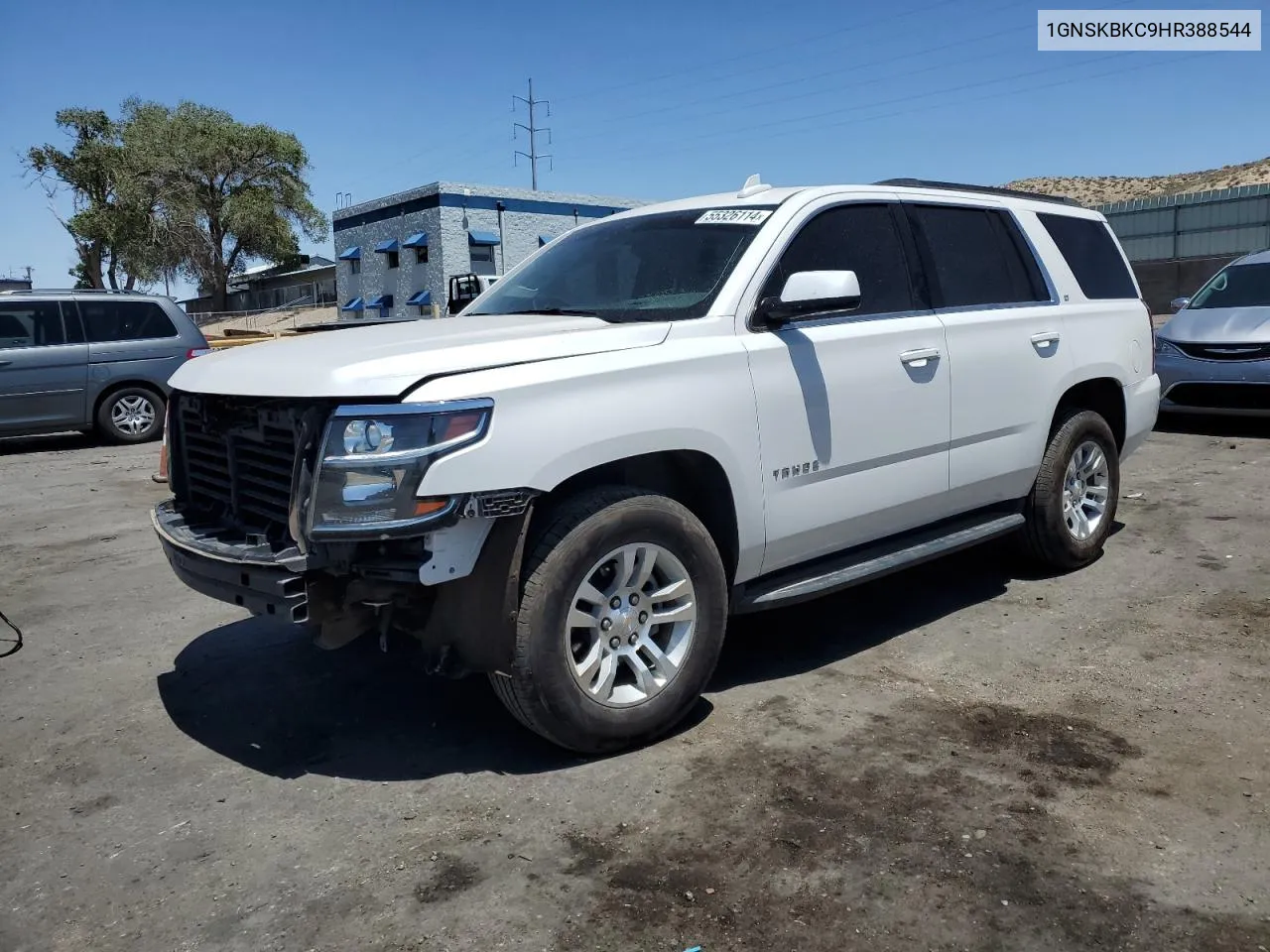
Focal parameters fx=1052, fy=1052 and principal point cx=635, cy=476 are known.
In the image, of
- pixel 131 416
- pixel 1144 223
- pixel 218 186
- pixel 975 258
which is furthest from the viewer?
pixel 218 186

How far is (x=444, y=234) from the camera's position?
4038cm

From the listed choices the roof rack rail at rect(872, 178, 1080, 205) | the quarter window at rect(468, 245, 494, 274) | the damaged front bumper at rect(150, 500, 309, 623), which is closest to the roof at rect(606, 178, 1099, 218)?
the roof rack rail at rect(872, 178, 1080, 205)

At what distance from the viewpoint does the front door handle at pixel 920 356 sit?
441 centimetres

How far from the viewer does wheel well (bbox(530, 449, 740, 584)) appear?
145 inches

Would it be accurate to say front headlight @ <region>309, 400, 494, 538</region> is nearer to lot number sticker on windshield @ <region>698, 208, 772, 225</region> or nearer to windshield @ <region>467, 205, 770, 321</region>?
windshield @ <region>467, 205, 770, 321</region>

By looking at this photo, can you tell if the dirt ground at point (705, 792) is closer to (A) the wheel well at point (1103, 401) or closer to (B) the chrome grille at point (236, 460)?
(B) the chrome grille at point (236, 460)

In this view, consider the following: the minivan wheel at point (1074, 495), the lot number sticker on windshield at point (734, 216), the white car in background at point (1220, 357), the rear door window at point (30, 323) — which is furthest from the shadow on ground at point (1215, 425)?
the rear door window at point (30, 323)

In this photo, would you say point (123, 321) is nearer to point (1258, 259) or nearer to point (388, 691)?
point (388, 691)

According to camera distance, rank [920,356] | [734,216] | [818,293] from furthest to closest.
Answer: [920,356] → [734,216] → [818,293]

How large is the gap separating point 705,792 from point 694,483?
1.12m

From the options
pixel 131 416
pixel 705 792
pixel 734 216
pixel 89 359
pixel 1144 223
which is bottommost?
pixel 705 792

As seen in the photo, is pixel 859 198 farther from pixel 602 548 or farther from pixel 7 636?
pixel 7 636

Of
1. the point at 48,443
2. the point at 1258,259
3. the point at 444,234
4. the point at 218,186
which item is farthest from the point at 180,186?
the point at 1258,259

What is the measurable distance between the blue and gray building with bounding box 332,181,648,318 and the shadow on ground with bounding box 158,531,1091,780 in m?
34.8
